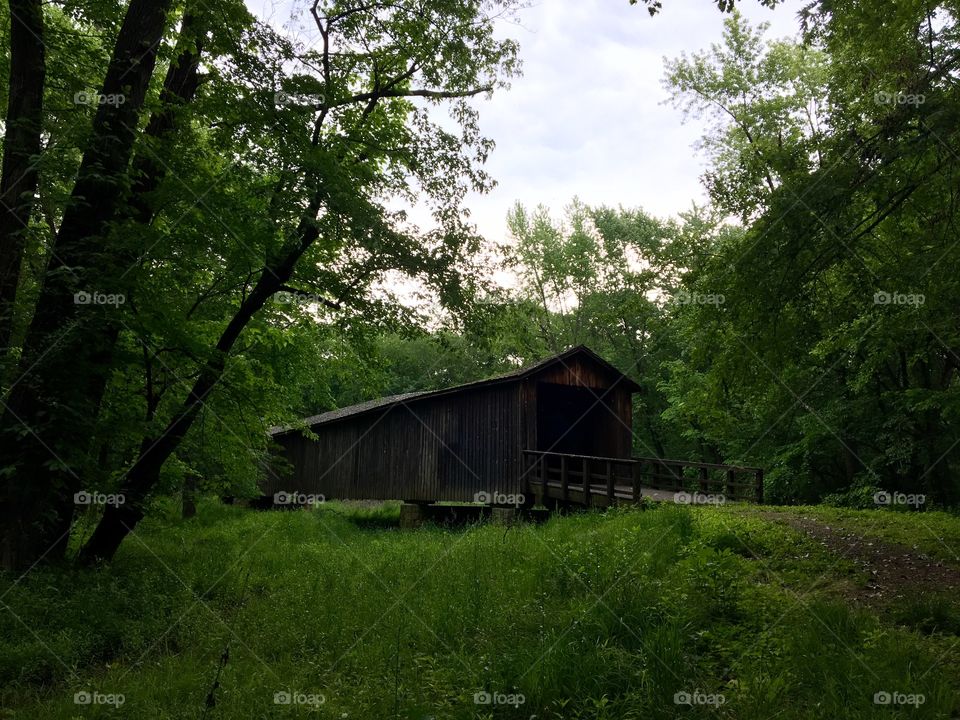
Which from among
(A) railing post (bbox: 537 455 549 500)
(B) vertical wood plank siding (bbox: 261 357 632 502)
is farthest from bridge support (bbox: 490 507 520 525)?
(A) railing post (bbox: 537 455 549 500)

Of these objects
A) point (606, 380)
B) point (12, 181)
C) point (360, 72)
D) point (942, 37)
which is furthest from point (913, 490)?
point (12, 181)

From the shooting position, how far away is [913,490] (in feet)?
58.8

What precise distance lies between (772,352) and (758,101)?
18145 millimetres

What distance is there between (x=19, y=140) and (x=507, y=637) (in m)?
8.30

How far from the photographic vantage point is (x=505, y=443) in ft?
62.0

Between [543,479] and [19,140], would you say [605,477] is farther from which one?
[19,140]

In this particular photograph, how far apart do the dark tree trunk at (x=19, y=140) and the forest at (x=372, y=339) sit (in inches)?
1.4

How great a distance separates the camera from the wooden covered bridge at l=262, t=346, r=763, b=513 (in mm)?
17953

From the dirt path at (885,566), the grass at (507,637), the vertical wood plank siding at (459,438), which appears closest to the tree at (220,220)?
the grass at (507,637)

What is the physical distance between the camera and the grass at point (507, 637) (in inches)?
209

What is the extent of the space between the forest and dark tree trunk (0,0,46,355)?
0.12ft

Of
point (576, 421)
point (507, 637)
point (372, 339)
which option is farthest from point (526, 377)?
point (507, 637)

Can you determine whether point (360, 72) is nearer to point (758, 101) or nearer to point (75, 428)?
point (75, 428)

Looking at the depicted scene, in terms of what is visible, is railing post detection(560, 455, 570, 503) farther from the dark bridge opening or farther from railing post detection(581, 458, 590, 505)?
the dark bridge opening
